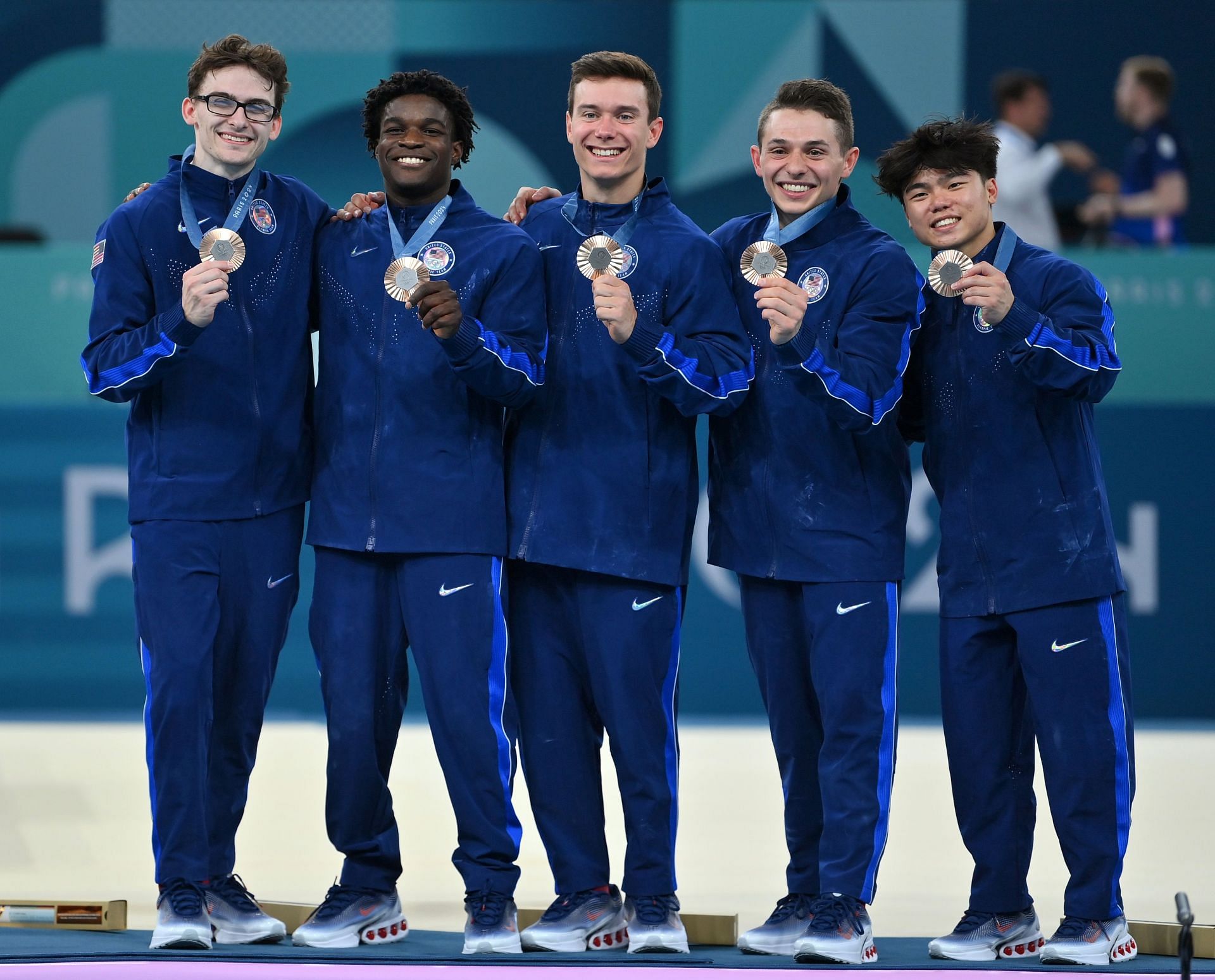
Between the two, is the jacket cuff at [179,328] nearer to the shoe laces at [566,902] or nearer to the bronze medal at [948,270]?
the shoe laces at [566,902]

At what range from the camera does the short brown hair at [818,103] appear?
4801 millimetres

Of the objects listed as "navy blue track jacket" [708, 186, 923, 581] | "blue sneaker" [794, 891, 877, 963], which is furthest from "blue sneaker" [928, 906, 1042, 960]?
"navy blue track jacket" [708, 186, 923, 581]

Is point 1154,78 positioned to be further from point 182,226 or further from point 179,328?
point 179,328

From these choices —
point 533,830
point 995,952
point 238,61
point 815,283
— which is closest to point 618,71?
point 815,283

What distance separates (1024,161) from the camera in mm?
9625

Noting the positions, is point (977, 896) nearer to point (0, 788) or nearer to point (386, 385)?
point (386, 385)

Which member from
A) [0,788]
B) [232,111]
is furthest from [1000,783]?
[0,788]

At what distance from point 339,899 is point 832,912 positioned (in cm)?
130

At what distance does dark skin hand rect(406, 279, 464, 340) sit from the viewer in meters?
4.45

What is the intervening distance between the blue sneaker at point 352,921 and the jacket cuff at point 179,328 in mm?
1509

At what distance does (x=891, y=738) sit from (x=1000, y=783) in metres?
0.33

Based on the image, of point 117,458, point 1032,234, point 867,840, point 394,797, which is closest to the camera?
point 867,840

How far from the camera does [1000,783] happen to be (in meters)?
4.74

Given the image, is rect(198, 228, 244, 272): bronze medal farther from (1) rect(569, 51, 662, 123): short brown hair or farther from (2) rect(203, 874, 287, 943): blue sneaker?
(2) rect(203, 874, 287, 943): blue sneaker
